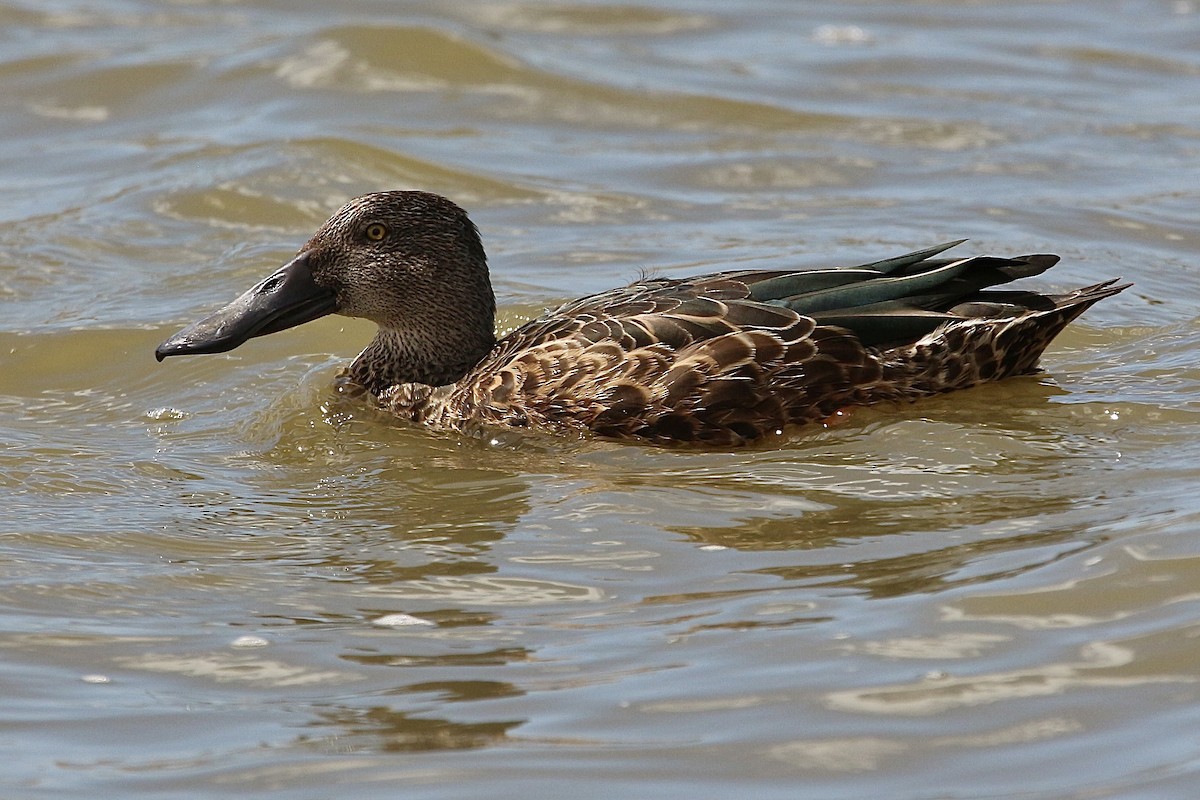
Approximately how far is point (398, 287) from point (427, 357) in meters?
0.36

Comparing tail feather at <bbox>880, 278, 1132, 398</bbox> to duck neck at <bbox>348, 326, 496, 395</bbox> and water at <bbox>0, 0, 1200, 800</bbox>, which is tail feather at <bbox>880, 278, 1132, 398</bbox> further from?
duck neck at <bbox>348, 326, 496, 395</bbox>

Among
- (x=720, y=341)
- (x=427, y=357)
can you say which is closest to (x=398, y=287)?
(x=427, y=357)

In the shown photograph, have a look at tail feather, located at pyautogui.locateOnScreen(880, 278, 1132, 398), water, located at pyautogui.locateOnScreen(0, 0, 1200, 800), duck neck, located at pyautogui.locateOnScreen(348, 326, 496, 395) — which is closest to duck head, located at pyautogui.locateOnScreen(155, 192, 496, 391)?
duck neck, located at pyautogui.locateOnScreen(348, 326, 496, 395)

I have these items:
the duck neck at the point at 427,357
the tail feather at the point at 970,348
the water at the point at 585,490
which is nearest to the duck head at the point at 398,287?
the duck neck at the point at 427,357

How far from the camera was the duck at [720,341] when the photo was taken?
7.80 meters

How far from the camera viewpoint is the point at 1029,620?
6.07 m

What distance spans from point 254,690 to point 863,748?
6.33 feet

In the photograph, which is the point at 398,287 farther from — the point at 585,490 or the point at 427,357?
the point at 585,490

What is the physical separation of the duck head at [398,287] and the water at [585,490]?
1.38ft

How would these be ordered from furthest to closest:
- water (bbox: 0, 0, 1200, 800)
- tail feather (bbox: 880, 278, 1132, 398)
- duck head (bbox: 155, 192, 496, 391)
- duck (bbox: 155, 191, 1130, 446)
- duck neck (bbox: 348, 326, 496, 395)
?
1. duck neck (bbox: 348, 326, 496, 395)
2. duck head (bbox: 155, 192, 496, 391)
3. tail feather (bbox: 880, 278, 1132, 398)
4. duck (bbox: 155, 191, 1130, 446)
5. water (bbox: 0, 0, 1200, 800)

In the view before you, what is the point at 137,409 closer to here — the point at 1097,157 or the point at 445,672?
the point at 445,672

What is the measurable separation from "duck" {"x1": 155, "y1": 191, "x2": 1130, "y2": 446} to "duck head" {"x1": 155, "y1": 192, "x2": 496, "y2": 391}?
0.01 m

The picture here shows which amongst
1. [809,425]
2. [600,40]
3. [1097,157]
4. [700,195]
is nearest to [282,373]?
[809,425]

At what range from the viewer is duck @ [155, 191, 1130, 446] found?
7797mm
